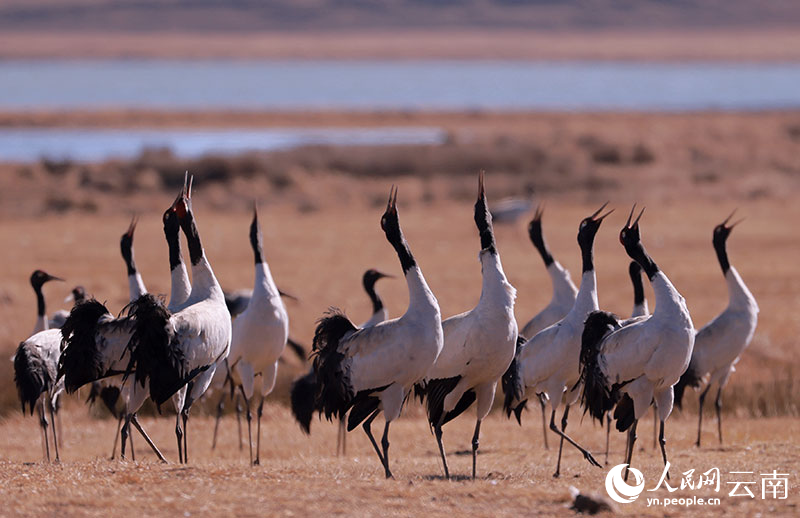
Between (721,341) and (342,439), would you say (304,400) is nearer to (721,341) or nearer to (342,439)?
(342,439)

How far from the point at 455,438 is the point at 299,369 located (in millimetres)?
3287

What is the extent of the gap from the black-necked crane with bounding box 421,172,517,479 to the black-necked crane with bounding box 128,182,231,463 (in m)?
1.88

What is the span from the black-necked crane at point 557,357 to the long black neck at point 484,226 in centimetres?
100

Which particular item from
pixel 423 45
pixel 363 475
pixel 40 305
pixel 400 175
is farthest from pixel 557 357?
pixel 423 45

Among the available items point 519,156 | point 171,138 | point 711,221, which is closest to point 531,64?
point 171,138

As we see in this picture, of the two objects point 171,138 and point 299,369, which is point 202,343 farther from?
point 171,138

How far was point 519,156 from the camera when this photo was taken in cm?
4044

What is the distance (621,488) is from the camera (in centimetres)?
924

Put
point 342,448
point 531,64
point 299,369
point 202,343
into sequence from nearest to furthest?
point 202,343 < point 342,448 < point 299,369 < point 531,64

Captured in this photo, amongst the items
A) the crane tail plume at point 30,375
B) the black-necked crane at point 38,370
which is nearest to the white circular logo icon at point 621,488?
the black-necked crane at point 38,370

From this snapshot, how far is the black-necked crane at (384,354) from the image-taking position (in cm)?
1004

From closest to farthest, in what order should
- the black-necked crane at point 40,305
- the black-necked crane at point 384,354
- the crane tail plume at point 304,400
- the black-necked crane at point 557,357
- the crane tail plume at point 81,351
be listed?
the black-necked crane at point 384,354
the crane tail plume at point 81,351
the black-necked crane at point 557,357
the crane tail plume at point 304,400
the black-necked crane at point 40,305

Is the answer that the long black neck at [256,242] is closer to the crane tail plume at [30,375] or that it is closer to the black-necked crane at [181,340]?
the black-necked crane at [181,340]

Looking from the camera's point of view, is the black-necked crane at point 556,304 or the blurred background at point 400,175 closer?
the black-necked crane at point 556,304
